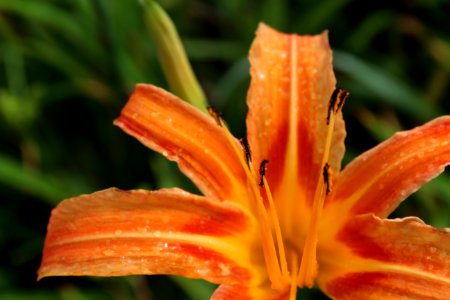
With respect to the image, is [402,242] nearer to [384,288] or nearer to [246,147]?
[384,288]

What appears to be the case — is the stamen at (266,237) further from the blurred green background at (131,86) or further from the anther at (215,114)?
the blurred green background at (131,86)

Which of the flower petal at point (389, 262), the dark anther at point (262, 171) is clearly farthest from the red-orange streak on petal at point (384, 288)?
the dark anther at point (262, 171)

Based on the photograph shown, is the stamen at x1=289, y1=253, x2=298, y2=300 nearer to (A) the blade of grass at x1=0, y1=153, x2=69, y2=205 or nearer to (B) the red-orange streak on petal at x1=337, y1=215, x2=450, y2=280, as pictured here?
(B) the red-orange streak on petal at x1=337, y1=215, x2=450, y2=280

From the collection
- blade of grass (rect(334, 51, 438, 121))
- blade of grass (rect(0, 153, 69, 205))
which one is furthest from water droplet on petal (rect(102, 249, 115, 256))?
blade of grass (rect(334, 51, 438, 121))

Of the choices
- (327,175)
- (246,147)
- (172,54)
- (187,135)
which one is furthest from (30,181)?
(327,175)

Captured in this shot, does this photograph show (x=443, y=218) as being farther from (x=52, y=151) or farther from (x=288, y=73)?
(x=52, y=151)

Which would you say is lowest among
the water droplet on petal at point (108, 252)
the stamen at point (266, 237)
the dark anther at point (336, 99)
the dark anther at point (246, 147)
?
the water droplet on petal at point (108, 252)

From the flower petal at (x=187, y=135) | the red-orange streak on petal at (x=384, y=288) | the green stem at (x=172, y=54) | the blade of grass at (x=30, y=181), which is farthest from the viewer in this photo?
the blade of grass at (x=30, y=181)
